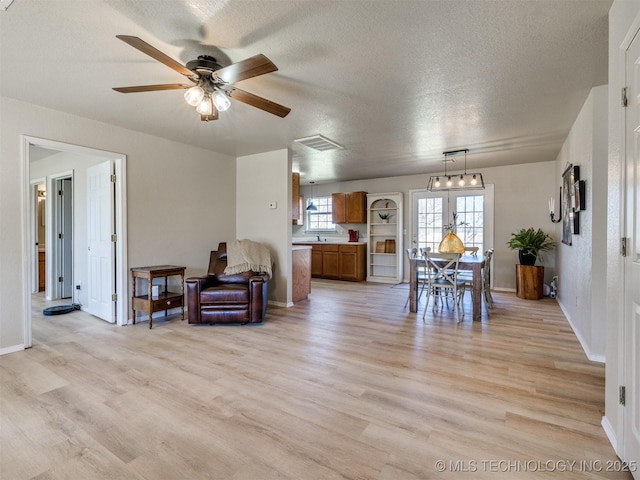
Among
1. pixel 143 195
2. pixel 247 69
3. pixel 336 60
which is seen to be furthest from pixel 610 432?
pixel 143 195

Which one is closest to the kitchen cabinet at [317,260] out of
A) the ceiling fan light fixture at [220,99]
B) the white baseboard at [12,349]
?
the white baseboard at [12,349]

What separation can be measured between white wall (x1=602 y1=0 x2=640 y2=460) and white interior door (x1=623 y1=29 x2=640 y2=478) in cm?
8

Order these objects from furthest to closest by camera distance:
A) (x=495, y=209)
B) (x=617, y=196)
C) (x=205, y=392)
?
(x=495, y=209)
(x=205, y=392)
(x=617, y=196)

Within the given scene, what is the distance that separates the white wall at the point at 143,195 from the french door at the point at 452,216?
402cm

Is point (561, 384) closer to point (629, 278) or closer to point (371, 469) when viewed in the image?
point (629, 278)

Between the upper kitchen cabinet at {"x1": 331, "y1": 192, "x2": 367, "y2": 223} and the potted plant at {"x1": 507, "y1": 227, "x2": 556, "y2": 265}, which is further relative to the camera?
the upper kitchen cabinet at {"x1": 331, "y1": 192, "x2": 367, "y2": 223}

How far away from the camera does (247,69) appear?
77.5 inches

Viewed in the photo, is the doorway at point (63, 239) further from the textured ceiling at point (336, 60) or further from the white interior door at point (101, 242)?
the textured ceiling at point (336, 60)

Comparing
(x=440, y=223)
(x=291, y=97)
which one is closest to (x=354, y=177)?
(x=440, y=223)

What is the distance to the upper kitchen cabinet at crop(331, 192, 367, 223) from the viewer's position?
7.56 meters

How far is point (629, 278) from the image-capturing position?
1.53m

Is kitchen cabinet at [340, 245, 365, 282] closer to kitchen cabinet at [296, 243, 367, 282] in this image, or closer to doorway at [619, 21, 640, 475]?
kitchen cabinet at [296, 243, 367, 282]

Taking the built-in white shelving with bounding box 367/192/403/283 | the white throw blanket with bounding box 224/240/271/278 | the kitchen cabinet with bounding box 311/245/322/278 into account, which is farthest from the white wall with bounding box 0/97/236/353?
the built-in white shelving with bounding box 367/192/403/283

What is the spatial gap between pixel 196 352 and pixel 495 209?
19.3ft
